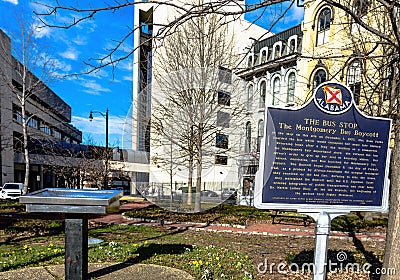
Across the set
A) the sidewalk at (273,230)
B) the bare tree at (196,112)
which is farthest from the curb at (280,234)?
the bare tree at (196,112)

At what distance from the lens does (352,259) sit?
264 inches

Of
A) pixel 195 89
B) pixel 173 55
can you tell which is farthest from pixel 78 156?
pixel 195 89

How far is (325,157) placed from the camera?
3.96 metres

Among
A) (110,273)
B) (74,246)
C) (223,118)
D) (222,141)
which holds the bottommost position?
(110,273)

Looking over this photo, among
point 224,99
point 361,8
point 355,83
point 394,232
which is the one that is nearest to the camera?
point 394,232

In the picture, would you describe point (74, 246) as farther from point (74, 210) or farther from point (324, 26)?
point (324, 26)

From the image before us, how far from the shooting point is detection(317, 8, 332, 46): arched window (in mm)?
21156

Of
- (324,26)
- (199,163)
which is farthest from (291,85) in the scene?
(199,163)

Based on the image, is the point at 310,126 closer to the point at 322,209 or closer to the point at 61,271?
the point at 322,209

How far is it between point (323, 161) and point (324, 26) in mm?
20700

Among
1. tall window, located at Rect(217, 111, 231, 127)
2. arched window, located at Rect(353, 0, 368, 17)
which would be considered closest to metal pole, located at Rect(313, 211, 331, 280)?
tall window, located at Rect(217, 111, 231, 127)

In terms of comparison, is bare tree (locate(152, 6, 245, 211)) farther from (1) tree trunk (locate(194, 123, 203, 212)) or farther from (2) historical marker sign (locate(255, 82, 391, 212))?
(2) historical marker sign (locate(255, 82, 391, 212))

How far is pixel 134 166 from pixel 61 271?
90.7 inches

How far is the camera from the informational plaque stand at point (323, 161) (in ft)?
12.4
